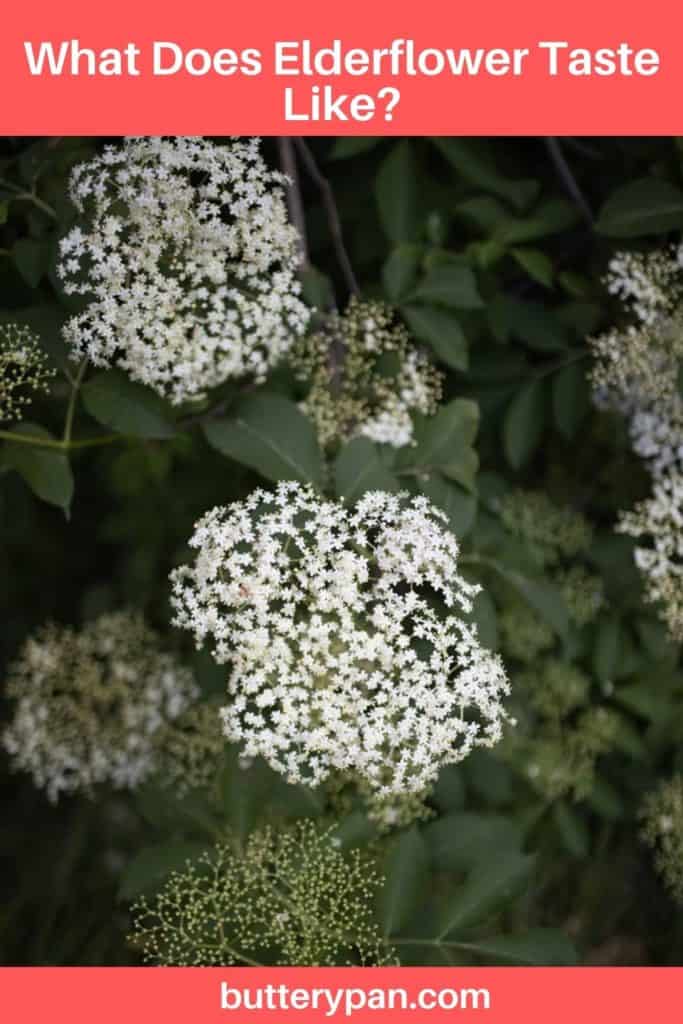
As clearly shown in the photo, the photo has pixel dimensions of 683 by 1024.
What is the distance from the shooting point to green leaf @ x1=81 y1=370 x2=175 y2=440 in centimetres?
273

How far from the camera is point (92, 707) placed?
3.92 metres

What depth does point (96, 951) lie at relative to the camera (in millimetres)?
4781

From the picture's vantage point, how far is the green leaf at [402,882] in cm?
275

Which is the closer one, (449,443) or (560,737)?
(449,443)

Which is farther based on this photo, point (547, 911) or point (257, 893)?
point (547, 911)

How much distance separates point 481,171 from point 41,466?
1.85 m

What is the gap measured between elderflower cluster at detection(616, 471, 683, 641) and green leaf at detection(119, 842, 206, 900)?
65.8 inches

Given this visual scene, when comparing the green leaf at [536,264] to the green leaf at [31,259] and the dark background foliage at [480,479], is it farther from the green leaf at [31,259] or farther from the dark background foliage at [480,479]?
the green leaf at [31,259]

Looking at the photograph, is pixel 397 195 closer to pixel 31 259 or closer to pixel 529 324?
pixel 529 324

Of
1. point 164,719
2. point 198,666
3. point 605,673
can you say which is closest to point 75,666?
point 164,719

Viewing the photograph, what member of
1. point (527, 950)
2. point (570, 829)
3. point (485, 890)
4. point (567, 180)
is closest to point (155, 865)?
point (485, 890)

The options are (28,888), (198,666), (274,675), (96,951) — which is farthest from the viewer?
(28,888)

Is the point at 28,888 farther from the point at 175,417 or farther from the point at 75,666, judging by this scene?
the point at 175,417

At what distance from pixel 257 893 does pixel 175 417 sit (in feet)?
4.78
